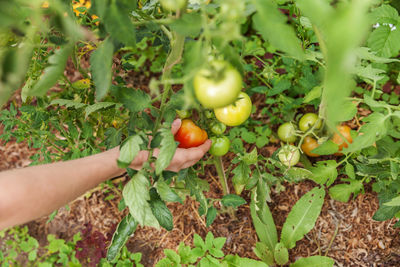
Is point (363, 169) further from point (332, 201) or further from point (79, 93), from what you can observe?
point (79, 93)

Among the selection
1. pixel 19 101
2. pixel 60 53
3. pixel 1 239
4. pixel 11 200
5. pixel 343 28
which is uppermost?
pixel 343 28

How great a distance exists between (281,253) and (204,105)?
1.33 meters

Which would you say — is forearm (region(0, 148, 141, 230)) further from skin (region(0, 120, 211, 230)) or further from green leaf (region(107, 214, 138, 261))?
green leaf (region(107, 214, 138, 261))

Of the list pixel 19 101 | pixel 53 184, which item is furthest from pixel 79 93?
pixel 19 101

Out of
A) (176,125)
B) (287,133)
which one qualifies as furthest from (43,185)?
(287,133)

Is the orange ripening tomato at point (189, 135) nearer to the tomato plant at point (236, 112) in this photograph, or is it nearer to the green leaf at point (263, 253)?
the tomato plant at point (236, 112)

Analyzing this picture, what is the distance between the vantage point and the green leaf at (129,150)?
81 centimetres

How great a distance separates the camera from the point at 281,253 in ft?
5.51

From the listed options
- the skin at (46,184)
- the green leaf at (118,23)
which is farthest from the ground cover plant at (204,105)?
the skin at (46,184)

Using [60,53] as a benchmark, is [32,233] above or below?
below

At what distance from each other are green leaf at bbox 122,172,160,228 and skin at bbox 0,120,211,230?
0.14m

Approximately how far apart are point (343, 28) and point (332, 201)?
1.69 m

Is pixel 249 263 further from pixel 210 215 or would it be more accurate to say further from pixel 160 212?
pixel 160 212

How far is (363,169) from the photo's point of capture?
1353 mm
